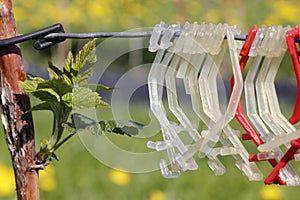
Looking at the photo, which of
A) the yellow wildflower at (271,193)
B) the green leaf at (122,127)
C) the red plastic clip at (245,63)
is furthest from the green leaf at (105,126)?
the yellow wildflower at (271,193)

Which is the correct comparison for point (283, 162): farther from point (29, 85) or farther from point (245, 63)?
point (29, 85)

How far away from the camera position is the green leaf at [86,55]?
27.3 inches

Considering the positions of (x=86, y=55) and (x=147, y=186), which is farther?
(x=147, y=186)

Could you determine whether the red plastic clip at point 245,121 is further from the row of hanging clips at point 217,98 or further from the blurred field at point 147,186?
the blurred field at point 147,186

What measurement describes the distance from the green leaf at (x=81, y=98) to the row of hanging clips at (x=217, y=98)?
6cm

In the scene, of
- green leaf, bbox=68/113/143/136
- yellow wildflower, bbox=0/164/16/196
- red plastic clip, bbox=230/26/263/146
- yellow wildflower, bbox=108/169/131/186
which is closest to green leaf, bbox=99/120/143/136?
green leaf, bbox=68/113/143/136

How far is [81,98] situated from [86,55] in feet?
0.15

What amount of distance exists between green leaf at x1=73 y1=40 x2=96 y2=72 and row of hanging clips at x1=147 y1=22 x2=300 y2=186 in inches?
2.4

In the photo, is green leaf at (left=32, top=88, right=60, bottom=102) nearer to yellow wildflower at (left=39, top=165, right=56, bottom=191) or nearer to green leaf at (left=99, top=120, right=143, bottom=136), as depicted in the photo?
green leaf at (left=99, top=120, right=143, bottom=136)

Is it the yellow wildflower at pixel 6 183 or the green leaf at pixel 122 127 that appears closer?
the green leaf at pixel 122 127

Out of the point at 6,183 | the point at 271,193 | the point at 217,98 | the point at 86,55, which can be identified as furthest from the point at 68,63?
the point at 271,193

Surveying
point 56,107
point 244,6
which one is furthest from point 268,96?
point 244,6

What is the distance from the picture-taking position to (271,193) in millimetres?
1820

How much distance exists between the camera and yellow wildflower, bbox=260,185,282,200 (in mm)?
1811
